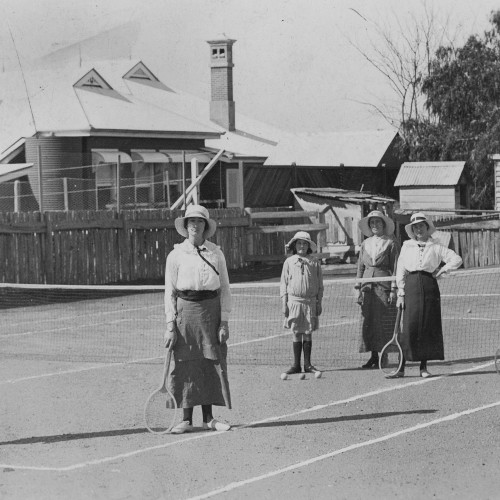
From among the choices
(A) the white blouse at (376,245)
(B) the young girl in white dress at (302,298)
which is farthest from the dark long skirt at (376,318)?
(B) the young girl in white dress at (302,298)

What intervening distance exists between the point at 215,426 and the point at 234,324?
32.7 ft

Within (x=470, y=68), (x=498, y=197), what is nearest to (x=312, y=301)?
(x=498, y=197)

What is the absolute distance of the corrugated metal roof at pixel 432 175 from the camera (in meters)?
43.3

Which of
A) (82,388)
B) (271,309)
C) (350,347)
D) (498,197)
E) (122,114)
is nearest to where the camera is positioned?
(82,388)

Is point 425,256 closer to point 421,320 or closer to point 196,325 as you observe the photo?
point 421,320

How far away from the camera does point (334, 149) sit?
52031 mm

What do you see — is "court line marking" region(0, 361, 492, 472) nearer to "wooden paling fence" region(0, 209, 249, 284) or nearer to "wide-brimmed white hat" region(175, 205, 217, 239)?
"wide-brimmed white hat" region(175, 205, 217, 239)

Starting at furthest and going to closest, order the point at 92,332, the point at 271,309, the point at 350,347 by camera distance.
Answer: the point at 271,309 < the point at 92,332 < the point at 350,347

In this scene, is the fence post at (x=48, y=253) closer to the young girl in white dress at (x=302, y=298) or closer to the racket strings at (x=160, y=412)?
the young girl in white dress at (x=302, y=298)

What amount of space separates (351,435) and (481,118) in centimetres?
4134

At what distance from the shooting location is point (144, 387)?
14023 mm

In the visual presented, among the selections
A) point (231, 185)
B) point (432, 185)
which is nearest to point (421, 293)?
point (432, 185)

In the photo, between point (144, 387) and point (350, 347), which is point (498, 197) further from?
point (144, 387)

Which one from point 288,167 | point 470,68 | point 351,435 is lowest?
point 351,435
